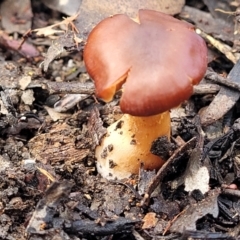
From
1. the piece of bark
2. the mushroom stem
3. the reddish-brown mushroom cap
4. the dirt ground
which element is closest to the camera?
the reddish-brown mushroom cap

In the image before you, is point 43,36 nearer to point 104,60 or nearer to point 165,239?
point 104,60

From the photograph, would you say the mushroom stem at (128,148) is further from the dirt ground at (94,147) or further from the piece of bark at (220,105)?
the piece of bark at (220,105)

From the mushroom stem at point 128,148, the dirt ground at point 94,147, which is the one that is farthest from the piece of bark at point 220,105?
the mushroom stem at point 128,148

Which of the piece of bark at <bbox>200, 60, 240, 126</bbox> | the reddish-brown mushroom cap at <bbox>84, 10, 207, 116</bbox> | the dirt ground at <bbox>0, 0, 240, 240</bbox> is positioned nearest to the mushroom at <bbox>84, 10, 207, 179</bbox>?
the reddish-brown mushroom cap at <bbox>84, 10, 207, 116</bbox>

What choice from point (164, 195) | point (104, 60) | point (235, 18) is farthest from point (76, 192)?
point (235, 18)

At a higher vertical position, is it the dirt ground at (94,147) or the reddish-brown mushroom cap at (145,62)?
the reddish-brown mushroom cap at (145,62)

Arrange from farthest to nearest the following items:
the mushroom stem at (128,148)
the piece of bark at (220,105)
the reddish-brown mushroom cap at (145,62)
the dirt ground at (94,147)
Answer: the piece of bark at (220,105)
the mushroom stem at (128,148)
the dirt ground at (94,147)
the reddish-brown mushroom cap at (145,62)

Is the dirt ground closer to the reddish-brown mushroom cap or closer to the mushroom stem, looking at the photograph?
the mushroom stem
